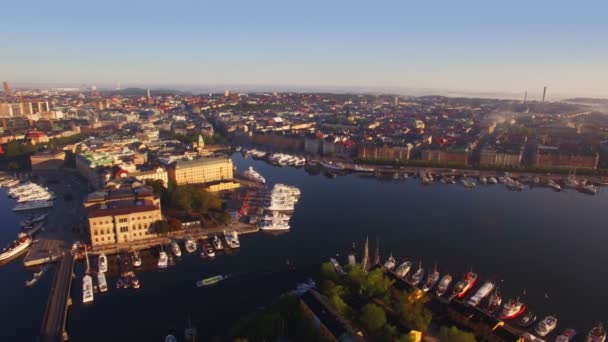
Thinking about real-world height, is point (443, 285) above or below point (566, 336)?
above

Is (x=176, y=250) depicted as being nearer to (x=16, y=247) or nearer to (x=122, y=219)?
(x=122, y=219)

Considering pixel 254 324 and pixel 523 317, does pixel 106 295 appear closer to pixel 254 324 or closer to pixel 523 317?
pixel 254 324

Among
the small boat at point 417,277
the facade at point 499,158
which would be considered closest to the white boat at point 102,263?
the small boat at point 417,277

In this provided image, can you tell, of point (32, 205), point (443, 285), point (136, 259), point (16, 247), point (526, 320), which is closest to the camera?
point (526, 320)

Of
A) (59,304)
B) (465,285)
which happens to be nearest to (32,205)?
(59,304)

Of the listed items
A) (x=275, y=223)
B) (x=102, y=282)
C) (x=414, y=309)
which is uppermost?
(x=414, y=309)

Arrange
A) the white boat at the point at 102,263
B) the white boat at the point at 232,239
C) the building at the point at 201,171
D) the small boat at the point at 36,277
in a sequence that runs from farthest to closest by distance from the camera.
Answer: the building at the point at 201,171 < the white boat at the point at 232,239 < the white boat at the point at 102,263 < the small boat at the point at 36,277

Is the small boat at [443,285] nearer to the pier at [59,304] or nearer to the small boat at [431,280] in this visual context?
the small boat at [431,280]
